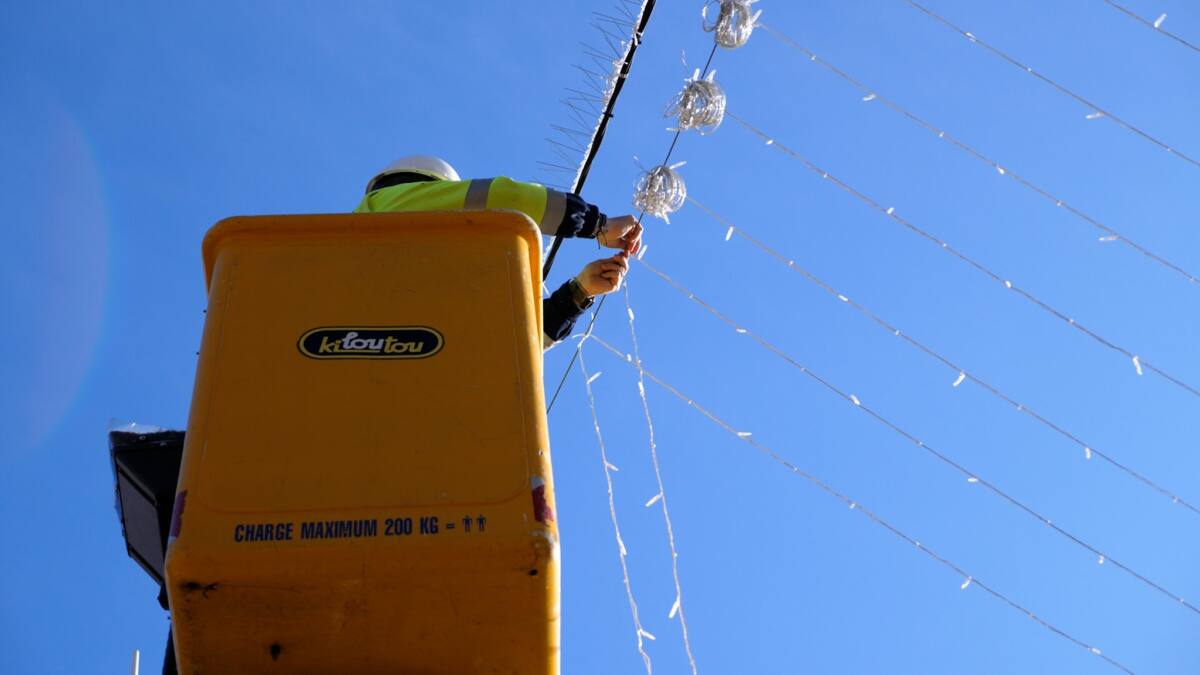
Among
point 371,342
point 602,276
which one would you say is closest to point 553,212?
point 602,276

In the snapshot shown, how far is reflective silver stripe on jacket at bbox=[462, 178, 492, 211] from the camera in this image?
12.3ft

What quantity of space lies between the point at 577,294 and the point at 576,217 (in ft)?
2.82

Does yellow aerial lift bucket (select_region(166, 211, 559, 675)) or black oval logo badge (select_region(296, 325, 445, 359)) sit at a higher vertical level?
black oval logo badge (select_region(296, 325, 445, 359))

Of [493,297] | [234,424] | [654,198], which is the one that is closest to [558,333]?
[654,198]

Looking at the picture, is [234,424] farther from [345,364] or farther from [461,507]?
[461,507]

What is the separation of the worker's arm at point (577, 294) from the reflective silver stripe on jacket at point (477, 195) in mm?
919

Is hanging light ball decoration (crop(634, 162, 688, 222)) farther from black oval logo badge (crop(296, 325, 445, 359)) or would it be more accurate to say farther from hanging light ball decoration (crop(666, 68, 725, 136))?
black oval logo badge (crop(296, 325, 445, 359))

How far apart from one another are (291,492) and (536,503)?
42cm

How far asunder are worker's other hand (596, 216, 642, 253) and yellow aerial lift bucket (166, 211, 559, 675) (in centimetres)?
138

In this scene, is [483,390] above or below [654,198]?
below

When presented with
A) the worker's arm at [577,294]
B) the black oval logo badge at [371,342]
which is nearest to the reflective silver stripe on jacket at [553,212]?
the worker's arm at [577,294]

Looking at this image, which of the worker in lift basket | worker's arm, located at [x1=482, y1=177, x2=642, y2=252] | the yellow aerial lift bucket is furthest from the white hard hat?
the yellow aerial lift bucket

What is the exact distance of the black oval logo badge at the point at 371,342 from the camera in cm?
283

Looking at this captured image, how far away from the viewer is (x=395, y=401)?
9.02 feet
